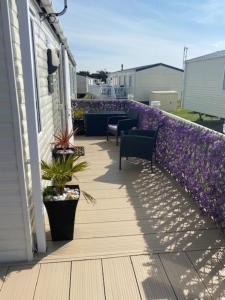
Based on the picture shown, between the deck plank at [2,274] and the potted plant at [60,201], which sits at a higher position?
the potted plant at [60,201]

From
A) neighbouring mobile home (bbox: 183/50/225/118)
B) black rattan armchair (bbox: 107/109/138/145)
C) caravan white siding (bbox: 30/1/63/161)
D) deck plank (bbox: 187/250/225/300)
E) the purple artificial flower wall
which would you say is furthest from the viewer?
neighbouring mobile home (bbox: 183/50/225/118)

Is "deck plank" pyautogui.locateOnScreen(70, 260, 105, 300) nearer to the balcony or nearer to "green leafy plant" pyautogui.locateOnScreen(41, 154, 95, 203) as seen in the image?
the balcony

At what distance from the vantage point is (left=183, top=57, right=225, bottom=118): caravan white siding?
11984 millimetres

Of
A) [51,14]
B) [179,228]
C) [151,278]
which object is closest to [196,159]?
[179,228]

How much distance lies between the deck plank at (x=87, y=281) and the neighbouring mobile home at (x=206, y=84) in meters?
10.9

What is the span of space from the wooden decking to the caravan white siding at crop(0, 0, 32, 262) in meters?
0.22

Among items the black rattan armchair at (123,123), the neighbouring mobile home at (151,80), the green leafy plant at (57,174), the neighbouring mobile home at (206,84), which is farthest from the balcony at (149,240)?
the neighbouring mobile home at (151,80)

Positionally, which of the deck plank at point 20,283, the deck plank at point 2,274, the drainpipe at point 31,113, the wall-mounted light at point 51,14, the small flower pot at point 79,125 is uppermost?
the wall-mounted light at point 51,14

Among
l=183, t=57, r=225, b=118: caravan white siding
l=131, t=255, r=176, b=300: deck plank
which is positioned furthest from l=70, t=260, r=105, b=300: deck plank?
l=183, t=57, r=225, b=118: caravan white siding

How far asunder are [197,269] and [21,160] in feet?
5.82

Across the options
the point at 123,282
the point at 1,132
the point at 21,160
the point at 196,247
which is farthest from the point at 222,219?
the point at 1,132

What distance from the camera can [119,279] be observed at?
2234 millimetres

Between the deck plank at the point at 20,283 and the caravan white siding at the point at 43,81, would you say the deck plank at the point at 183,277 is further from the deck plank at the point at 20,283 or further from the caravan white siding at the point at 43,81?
the caravan white siding at the point at 43,81

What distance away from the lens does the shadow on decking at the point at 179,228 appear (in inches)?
87.1
